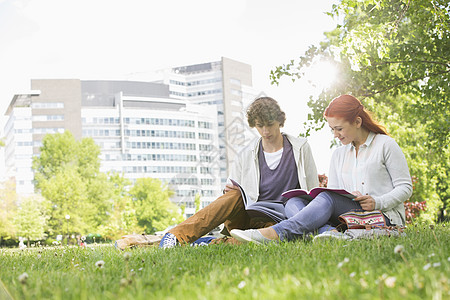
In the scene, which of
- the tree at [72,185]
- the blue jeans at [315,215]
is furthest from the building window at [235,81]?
the blue jeans at [315,215]

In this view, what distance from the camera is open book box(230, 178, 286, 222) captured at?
507 centimetres

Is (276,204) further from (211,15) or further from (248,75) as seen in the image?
(248,75)

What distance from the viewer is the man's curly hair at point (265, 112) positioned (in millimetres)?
5914

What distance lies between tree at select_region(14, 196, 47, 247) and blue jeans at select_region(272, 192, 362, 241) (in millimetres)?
38350

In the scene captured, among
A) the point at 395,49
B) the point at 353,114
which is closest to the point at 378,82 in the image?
the point at 395,49

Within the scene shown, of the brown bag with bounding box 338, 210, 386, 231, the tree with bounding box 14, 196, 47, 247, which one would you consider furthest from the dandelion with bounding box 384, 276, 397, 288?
the tree with bounding box 14, 196, 47, 247

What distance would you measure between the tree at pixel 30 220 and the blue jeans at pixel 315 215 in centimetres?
3835

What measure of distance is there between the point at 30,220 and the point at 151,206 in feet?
53.2

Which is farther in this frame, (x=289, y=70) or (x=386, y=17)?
(x=289, y=70)

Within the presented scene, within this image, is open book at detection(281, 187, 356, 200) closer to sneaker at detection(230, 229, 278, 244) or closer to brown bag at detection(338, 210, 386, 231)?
brown bag at detection(338, 210, 386, 231)

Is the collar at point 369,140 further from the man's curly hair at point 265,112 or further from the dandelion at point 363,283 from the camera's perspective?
the dandelion at point 363,283

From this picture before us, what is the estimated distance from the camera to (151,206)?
5319cm

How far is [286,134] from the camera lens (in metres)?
6.11

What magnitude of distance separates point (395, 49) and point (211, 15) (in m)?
77.1
